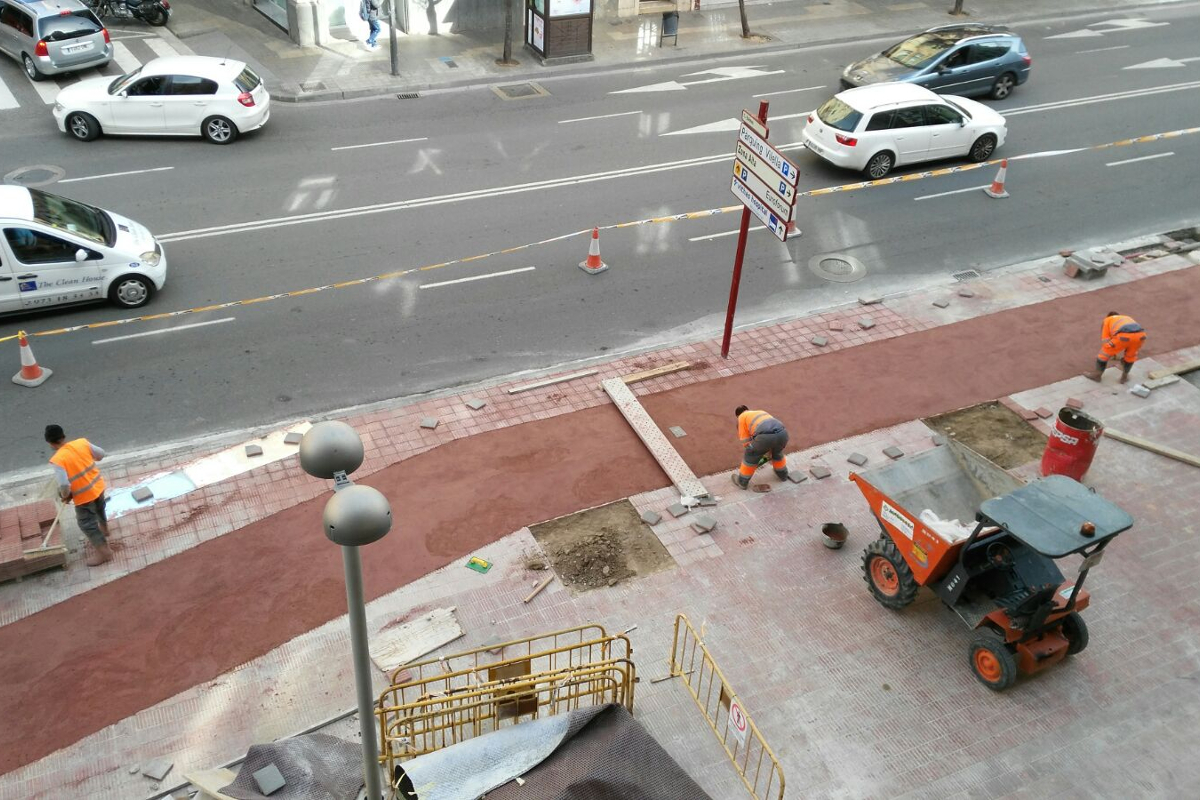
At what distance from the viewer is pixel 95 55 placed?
22.2 m

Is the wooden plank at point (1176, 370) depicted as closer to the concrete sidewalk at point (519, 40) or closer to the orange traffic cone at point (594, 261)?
the orange traffic cone at point (594, 261)

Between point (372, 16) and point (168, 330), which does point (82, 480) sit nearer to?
point (168, 330)

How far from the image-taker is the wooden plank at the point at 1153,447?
1222 cm

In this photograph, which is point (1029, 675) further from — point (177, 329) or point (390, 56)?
point (390, 56)

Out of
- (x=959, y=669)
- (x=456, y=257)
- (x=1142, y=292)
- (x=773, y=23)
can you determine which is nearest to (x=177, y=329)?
(x=456, y=257)

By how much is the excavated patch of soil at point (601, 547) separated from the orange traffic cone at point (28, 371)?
677 centimetres

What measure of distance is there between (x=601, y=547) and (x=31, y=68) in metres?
18.5

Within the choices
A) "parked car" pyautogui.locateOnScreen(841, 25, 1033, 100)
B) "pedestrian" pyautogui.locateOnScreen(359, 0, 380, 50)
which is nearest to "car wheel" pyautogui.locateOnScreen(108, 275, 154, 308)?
"pedestrian" pyautogui.locateOnScreen(359, 0, 380, 50)

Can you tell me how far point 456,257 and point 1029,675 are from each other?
407 inches

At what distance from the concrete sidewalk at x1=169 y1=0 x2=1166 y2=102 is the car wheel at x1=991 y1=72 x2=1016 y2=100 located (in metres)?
4.20

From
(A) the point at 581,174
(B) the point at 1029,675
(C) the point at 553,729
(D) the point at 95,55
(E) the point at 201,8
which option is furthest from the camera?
(E) the point at 201,8

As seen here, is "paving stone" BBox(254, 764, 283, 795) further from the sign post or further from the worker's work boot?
the sign post

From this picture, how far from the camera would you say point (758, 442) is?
11.3 metres

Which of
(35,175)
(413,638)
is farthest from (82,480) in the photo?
(35,175)
